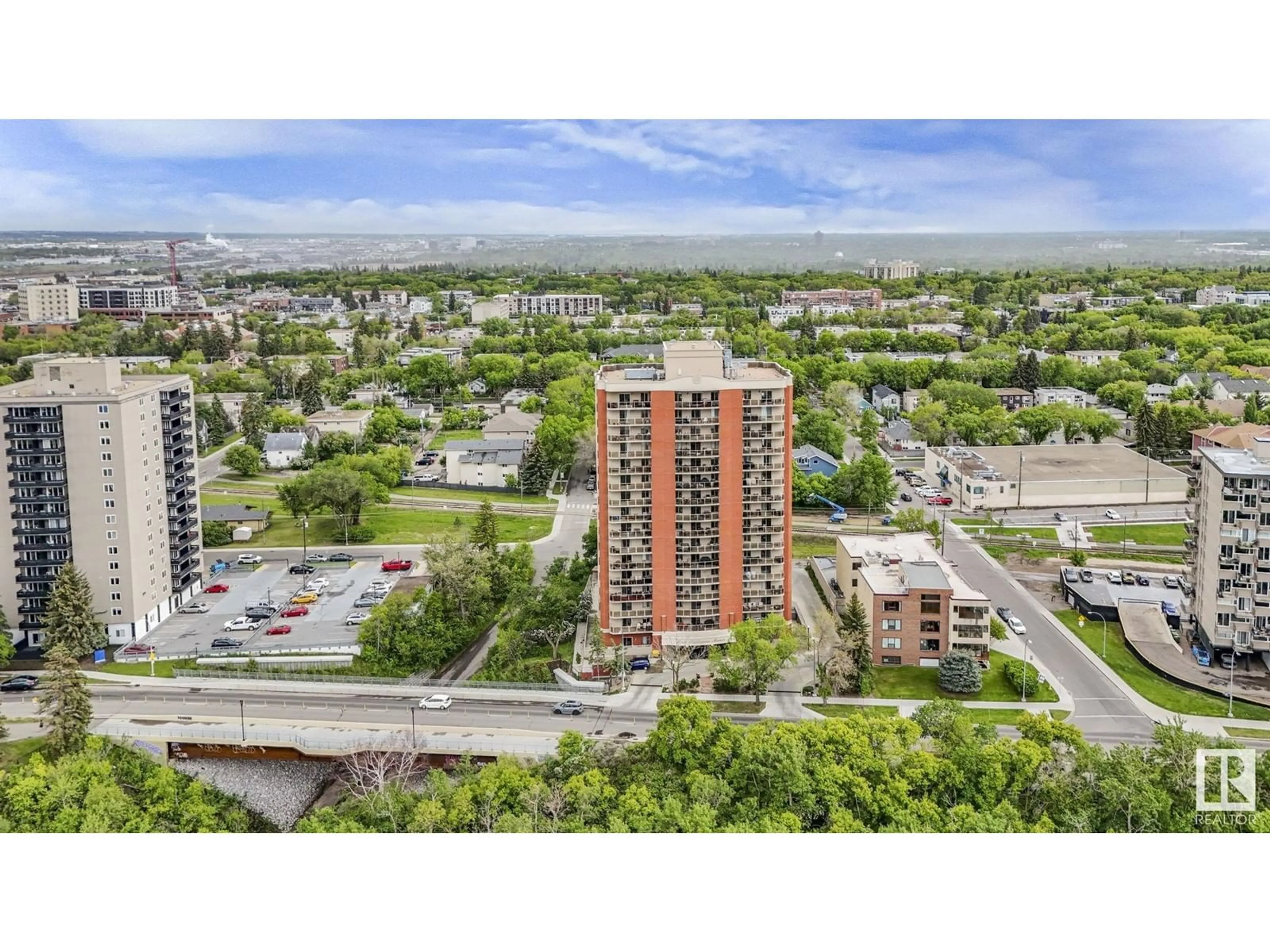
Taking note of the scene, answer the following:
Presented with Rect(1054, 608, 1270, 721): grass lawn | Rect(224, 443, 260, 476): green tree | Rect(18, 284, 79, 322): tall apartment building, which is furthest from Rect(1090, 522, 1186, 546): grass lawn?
Rect(18, 284, 79, 322): tall apartment building

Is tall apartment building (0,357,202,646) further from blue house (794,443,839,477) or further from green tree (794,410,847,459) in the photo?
green tree (794,410,847,459)

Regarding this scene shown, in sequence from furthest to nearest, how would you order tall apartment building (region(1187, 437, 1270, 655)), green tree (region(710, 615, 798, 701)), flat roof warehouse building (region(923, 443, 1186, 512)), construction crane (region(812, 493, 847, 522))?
flat roof warehouse building (region(923, 443, 1186, 512))
construction crane (region(812, 493, 847, 522))
tall apartment building (region(1187, 437, 1270, 655))
green tree (region(710, 615, 798, 701))

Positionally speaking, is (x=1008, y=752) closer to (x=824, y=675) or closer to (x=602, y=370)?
(x=824, y=675)

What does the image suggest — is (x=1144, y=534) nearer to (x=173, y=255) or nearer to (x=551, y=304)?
(x=551, y=304)

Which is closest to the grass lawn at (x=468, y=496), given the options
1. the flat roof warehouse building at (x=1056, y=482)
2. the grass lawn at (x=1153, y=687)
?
the flat roof warehouse building at (x=1056, y=482)

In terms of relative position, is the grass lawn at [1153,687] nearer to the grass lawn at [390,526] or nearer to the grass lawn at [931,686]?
the grass lawn at [931,686]

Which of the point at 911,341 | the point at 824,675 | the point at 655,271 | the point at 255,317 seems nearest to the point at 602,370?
the point at 824,675
